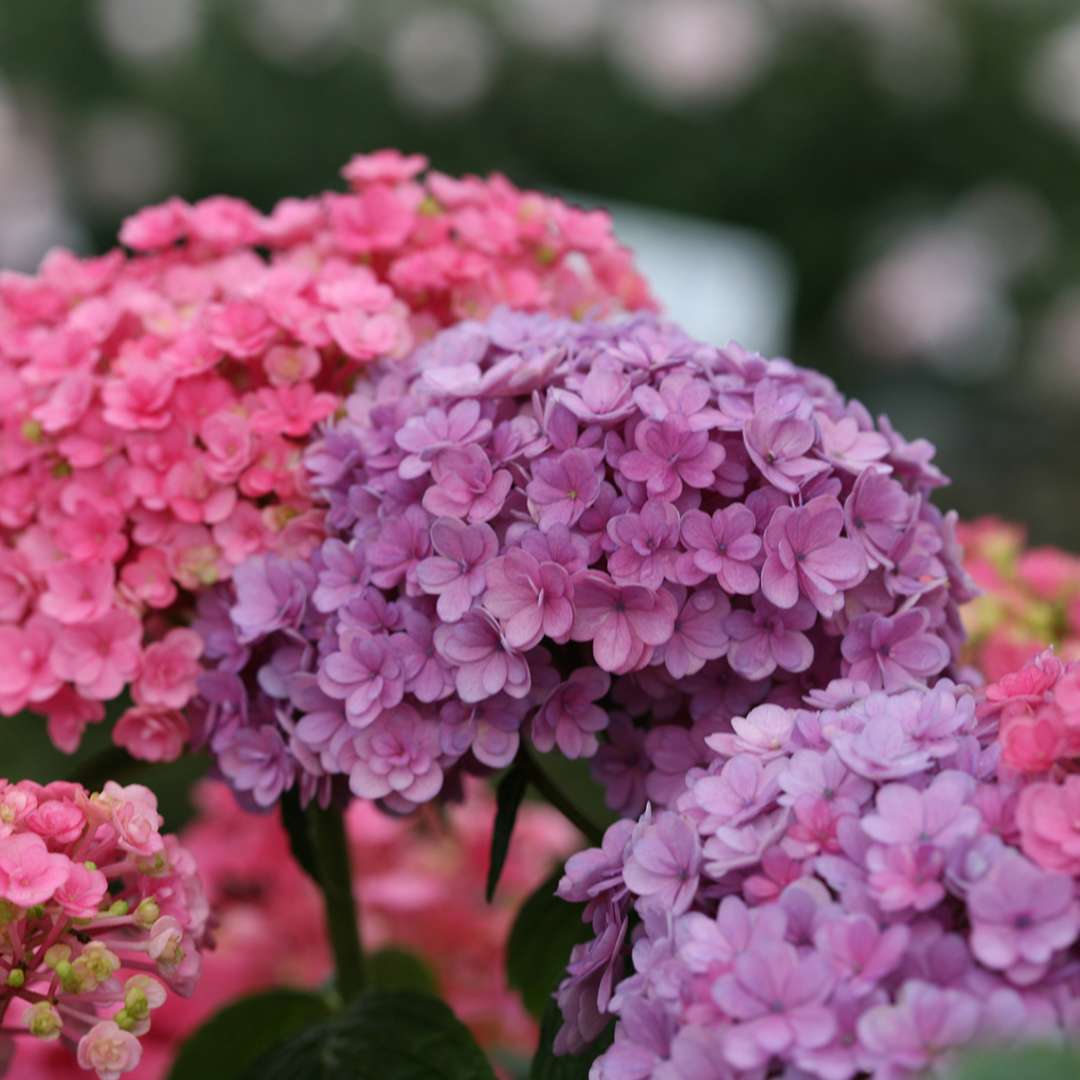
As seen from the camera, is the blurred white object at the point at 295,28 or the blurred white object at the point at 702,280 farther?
the blurred white object at the point at 295,28

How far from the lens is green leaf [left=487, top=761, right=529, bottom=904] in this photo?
0.73 metres

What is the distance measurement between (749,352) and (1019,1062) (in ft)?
1.34

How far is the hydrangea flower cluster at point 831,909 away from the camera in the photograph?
0.50m

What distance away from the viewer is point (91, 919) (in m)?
0.63

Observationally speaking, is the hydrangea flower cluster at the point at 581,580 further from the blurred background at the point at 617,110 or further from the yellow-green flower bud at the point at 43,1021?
the blurred background at the point at 617,110

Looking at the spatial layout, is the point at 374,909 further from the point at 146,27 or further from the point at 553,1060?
the point at 146,27

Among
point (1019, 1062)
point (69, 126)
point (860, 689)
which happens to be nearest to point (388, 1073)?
point (860, 689)

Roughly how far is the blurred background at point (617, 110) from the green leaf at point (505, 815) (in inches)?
167

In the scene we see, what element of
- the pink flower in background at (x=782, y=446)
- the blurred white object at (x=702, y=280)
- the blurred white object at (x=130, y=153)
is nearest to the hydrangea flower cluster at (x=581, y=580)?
the pink flower in background at (x=782, y=446)

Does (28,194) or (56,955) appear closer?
(56,955)

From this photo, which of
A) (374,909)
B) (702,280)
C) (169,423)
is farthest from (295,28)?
(169,423)

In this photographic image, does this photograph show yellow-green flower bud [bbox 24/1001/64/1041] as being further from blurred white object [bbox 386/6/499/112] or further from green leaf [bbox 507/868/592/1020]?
blurred white object [bbox 386/6/499/112]

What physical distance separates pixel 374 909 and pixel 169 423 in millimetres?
582

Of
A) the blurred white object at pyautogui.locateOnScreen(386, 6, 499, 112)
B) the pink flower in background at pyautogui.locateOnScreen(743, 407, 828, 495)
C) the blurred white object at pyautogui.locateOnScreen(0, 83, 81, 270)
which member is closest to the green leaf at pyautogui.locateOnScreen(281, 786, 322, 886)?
the pink flower in background at pyautogui.locateOnScreen(743, 407, 828, 495)
